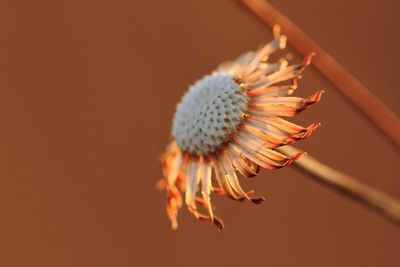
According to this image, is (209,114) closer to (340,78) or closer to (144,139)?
(340,78)

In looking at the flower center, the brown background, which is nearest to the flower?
the flower center

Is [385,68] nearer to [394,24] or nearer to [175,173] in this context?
[394,24]

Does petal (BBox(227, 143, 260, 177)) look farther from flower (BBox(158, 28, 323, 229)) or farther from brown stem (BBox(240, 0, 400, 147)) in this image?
brown stem (BBox(240, 0, 400, 147))

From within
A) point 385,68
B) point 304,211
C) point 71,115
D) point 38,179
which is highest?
point 385,68

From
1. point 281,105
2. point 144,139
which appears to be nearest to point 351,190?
point 281,105

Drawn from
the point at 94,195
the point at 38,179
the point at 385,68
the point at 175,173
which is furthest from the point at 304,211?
the point at 175,173

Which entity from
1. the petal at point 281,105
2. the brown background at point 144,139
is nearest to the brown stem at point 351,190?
the petal at point 281,105

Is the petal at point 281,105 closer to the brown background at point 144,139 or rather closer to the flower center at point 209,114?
the flower center at point 209,114
